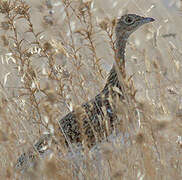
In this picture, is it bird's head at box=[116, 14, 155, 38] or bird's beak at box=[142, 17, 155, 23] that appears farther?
bird's head at box=[116, 14, 155, 38]

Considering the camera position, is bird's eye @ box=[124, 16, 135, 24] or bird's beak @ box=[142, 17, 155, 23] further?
bird's eye @ box=[124, 16, 135, 24]

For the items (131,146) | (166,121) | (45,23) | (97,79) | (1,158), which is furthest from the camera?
(97,79)

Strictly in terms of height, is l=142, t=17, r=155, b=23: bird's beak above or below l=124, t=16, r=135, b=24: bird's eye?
below

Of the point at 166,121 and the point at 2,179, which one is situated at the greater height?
the point at 166,121

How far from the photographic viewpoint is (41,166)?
1312 millimetres

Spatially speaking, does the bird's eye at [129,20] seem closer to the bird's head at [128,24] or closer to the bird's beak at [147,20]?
the bird's head at [128,24]

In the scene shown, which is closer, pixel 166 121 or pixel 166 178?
pixel 166 121

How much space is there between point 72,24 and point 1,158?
92cm

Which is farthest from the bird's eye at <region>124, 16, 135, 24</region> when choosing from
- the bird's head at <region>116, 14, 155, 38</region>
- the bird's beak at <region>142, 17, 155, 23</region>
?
the bird's beak at <region>142, 17, 155, 23</region>

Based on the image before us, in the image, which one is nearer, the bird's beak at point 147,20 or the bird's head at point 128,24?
the bird's beak at point 147,20

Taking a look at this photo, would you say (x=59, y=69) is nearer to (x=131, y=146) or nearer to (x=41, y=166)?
(x=131, y=146)

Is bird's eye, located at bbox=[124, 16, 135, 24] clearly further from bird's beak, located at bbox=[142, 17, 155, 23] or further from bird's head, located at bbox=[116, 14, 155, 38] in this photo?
bird's beak, located at bbox=[142, 17, 155, 23]

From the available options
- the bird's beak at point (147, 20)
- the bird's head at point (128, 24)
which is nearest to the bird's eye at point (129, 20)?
the bird's head at point (128, 24)

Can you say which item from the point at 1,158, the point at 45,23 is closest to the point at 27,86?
the point at 45,23
